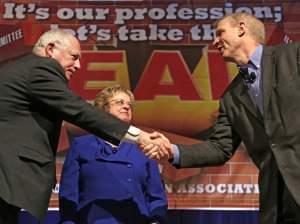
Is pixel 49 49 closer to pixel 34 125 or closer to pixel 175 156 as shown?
pixel 34 125

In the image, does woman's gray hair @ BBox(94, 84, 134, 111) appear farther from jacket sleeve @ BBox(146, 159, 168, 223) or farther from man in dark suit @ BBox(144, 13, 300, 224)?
man in dark suit @ BBox(144, 13, 300, 224)

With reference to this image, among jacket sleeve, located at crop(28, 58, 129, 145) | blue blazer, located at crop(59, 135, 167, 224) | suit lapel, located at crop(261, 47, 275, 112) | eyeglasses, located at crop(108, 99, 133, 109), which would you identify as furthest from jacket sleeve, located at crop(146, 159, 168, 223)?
suit lapel, located at crop(261, 47, 275, 112)

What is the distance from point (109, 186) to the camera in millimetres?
3668

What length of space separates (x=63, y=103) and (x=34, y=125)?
160 mm

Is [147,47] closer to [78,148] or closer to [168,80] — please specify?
[168,80]

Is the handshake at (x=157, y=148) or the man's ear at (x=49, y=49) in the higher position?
the man's ear at (x=49, y=49)

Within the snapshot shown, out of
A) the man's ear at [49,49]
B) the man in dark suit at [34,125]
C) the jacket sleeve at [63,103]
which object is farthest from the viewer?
the man's ear at [49,49]

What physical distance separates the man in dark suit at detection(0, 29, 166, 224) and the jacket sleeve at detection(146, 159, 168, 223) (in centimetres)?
72

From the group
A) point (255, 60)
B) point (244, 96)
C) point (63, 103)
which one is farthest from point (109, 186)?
point (255, 60)

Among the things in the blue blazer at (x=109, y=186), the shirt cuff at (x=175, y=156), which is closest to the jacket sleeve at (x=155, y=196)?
the blue blazer at (x=109, y=186)

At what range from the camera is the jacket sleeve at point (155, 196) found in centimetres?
371

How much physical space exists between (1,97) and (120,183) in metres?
0.99

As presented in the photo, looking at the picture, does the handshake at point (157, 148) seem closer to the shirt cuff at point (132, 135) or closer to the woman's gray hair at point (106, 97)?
the shirt cuff at point (132, 135)

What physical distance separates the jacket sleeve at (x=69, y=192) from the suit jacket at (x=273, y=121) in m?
0.95
